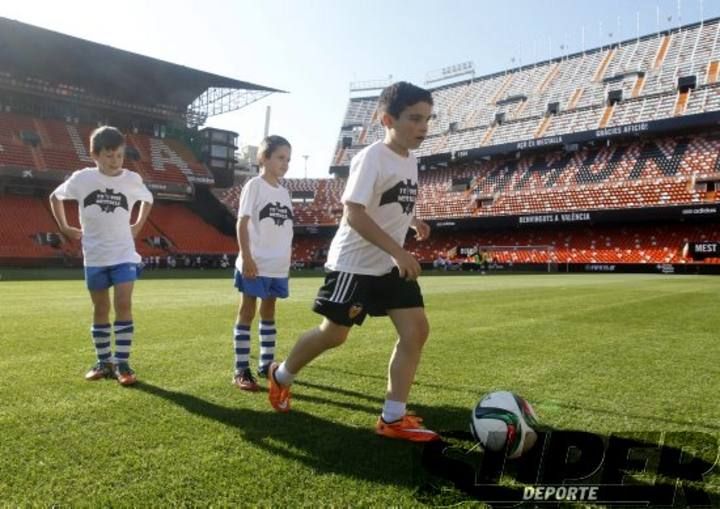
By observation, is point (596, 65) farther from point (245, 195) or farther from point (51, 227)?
point (245, 195)

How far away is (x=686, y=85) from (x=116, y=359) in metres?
45.0

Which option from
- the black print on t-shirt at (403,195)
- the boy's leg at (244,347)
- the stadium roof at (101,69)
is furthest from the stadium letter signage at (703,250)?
the black print on t-shirt at (403,195)

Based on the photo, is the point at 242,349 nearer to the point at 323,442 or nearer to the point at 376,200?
the point at 323,442

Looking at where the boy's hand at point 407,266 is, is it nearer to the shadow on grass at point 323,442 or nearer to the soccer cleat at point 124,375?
the shadow on grass at point 323,442

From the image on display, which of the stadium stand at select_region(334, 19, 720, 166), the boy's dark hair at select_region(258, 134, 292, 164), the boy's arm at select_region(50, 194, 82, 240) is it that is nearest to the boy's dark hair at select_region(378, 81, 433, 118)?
the boy's dark hair at select_region(258, 134, 292, 164)

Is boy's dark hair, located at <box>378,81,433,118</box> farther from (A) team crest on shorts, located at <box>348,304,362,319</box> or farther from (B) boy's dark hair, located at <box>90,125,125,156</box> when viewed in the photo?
(B) boy's dark hair, located at <box>90,125,125,156</box>

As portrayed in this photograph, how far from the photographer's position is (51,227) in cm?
3562

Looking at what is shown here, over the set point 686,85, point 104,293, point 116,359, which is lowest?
point 116,359

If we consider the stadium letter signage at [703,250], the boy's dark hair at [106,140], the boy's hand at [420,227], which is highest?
the stadium letter signage at [703,250]

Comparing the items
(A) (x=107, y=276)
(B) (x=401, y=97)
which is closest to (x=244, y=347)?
(A) (x=107, y=276)

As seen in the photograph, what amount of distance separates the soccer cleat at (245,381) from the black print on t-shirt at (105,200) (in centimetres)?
177

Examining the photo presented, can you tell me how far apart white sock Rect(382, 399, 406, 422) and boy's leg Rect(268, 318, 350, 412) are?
48 cm

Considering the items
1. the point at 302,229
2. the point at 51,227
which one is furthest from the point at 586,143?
the point at 51,227

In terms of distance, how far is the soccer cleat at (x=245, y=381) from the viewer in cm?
434
